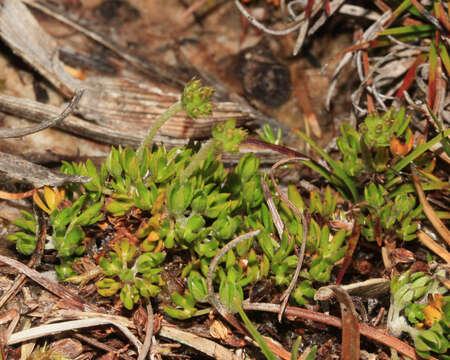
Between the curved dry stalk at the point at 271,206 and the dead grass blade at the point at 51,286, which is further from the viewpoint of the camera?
the curved dry stalk at the point at 271,206

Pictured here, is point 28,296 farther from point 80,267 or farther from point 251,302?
point 251,302

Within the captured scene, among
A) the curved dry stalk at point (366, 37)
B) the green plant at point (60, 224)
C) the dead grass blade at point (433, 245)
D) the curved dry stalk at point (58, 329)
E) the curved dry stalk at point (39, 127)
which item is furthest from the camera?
the curved dry stalk at point (366, 37)

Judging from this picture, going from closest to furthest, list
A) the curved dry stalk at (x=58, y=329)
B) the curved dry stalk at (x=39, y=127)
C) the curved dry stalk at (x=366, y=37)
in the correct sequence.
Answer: the curved dry stalk at (x=58, y=329)
the curved dry stalk at (x=39, y=127)
the curved dry stalk at (x=366, y=37)

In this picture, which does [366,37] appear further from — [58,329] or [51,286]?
[58,329]

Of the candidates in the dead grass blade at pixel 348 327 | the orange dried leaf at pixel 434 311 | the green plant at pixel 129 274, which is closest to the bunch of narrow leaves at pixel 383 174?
the orange dried leaf at pixel 434 311

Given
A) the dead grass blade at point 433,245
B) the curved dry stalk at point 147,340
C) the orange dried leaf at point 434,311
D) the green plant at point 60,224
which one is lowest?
the curved dry stalk at point 147,340

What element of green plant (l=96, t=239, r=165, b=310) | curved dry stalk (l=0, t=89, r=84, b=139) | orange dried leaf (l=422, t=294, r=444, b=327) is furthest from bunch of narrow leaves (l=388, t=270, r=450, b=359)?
curved dry stalk (l=0, t=89, r=84, b=139)

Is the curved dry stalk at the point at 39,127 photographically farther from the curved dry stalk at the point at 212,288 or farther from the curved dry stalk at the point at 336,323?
the curved dry stalk at the point at 336,323

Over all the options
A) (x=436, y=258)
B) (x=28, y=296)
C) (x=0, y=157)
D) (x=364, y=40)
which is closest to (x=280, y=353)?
(x=436, y=258)

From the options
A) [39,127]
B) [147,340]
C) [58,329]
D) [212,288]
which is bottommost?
[147,340]

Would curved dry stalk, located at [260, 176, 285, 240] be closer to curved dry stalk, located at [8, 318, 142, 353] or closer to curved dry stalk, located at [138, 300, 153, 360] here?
curved dry stalk, located at [138, 300, 153, 360]

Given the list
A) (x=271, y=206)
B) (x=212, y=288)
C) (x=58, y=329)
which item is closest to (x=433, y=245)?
(x=271, y=206)
